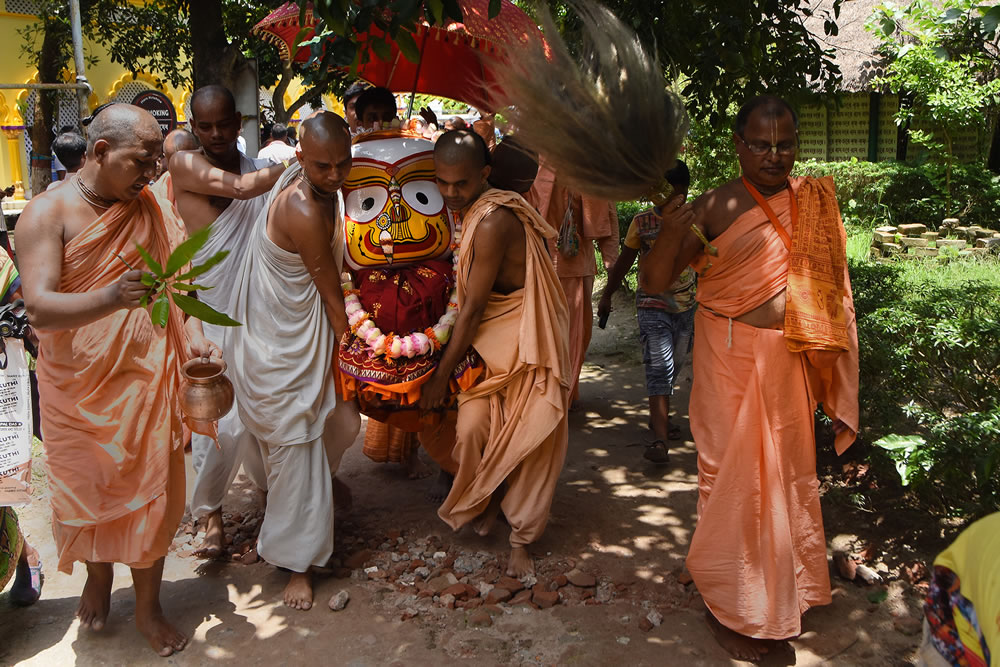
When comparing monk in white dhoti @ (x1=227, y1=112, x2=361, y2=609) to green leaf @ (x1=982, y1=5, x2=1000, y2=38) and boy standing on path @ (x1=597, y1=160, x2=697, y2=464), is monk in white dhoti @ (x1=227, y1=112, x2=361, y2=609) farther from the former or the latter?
green leaf @ (x1=982, y1=5, x2=1000, y2=38)

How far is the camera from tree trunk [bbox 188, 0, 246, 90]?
6184mm

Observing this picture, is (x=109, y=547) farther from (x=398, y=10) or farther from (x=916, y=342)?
(x=916, y=342)

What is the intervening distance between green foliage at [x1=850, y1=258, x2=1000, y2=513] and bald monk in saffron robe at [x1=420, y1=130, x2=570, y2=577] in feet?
4.93

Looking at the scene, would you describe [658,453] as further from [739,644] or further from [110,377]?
[110,377]

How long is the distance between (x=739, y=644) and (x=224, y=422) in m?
2.73

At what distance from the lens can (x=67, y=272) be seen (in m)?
3.35

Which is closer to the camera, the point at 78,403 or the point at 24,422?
the point at 78,403

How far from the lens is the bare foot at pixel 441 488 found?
504 cm

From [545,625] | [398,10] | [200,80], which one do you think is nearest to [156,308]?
[398,10]

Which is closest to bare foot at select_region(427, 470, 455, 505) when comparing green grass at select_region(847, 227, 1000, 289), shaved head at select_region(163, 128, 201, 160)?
shaved head at select_region(163, 128, 201, 160)

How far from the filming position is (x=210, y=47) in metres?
6.23

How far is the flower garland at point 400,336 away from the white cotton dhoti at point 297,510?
55 cm

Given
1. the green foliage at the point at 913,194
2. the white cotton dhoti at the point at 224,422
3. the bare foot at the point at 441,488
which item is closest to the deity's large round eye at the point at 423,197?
the white cotton dhoti at the point at 224,422

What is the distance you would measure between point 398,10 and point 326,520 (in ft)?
7.59
